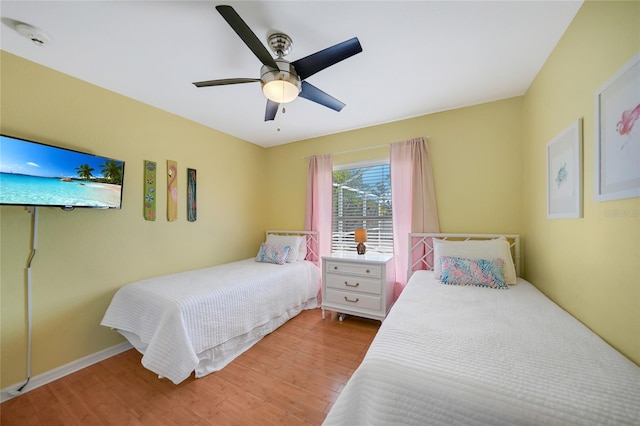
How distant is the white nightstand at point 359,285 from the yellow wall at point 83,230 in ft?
5.53


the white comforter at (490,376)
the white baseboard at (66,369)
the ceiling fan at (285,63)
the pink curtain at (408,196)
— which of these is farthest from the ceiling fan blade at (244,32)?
the white baseboard at (66,369)

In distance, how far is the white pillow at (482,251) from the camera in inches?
79.5

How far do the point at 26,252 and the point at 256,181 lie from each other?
254 centimetres

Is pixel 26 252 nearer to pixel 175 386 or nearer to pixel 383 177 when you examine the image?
pixel 175 386

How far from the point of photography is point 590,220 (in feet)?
4.21

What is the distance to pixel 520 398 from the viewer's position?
74 centimetres

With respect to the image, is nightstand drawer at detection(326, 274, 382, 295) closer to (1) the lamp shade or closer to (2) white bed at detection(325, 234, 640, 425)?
(1) the lamp shade

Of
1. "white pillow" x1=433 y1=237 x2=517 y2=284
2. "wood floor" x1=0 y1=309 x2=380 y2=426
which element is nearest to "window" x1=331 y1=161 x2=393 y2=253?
"white pillow" x1=433 y1=237 x2=517 y2=284

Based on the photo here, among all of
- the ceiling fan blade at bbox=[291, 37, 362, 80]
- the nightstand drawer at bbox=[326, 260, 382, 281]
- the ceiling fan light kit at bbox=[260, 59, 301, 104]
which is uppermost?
the ceiling fan blade at bbox=[291, 37, 362, 80]

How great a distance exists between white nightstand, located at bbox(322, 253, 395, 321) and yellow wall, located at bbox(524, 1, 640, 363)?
1.32 meters

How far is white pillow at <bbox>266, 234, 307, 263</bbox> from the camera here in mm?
3203

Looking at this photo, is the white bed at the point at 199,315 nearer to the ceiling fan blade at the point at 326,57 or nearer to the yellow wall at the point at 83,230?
the yellow wall at the point at 83,230

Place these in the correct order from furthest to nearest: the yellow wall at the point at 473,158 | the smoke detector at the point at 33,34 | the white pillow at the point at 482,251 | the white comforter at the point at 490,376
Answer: the yellow wall at the point at 473,158
the white pillow at the point at 482,251
the smoke detector at the point at 33,34
the white comforter at the point at 490,376

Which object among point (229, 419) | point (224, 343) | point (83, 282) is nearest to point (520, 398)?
point (229, 419)
